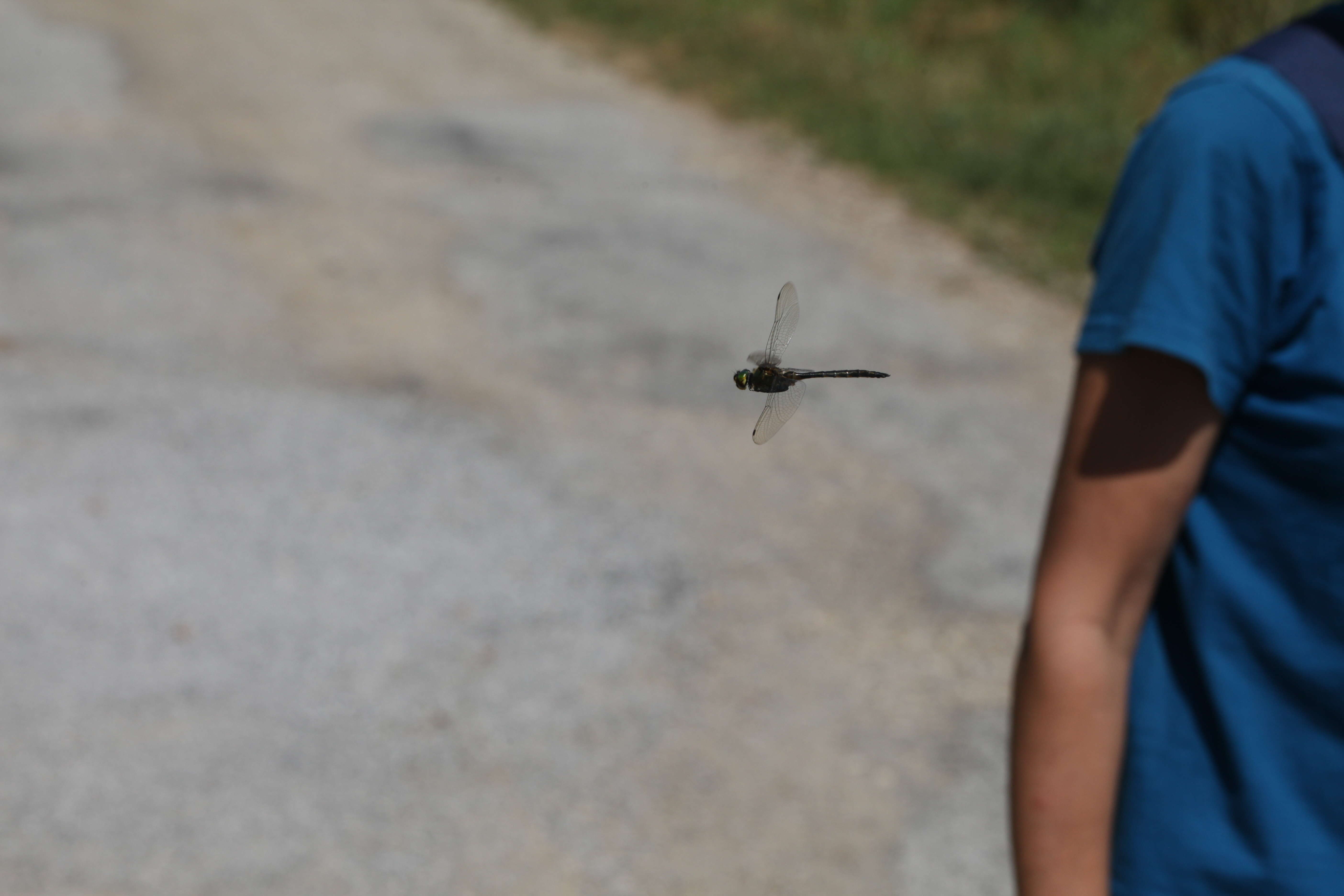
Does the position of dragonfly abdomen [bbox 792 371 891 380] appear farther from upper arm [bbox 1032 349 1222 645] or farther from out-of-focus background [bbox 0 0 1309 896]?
out-of-focus background [bbox 0 0 1309 896]

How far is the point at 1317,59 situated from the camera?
3.94 feet

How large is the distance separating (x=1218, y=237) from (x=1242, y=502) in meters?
0.26

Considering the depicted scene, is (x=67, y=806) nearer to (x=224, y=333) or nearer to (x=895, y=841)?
(x=895, y=841)

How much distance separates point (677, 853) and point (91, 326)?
3.90 meters

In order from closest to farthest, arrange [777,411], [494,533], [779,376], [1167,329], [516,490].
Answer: [777,411]
[779,376]
[1167,329]
[494,533]
[516,490]

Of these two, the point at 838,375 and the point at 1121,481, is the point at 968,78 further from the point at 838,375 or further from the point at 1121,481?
the point at 838,375

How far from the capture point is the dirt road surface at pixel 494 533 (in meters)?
3.49

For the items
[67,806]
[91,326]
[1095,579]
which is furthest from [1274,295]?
[91,326]

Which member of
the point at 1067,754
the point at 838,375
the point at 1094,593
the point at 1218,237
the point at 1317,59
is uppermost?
the point at 1317,59

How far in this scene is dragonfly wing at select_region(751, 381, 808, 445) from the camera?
73cm

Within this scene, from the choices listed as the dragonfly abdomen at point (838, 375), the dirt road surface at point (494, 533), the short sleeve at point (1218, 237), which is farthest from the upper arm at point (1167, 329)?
the dirt road surface at point (494, 533)

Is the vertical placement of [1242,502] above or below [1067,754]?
above

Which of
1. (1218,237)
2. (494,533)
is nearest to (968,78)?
(494,533)

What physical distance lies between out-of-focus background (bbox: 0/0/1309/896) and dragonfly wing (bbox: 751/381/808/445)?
8.92 feet
